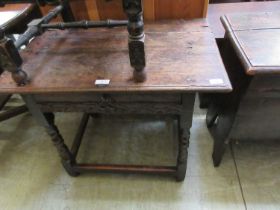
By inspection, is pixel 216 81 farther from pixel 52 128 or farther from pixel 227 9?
pixel 227 9

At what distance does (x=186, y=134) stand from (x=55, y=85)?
56 cm

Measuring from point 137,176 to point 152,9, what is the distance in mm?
895

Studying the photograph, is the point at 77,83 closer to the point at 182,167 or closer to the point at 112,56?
the point at 112,56

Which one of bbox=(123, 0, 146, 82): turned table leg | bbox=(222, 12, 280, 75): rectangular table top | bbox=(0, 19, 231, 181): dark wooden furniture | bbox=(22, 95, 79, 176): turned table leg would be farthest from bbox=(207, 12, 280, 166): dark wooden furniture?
bbox=(22, 95, 79, 176): turned table leg

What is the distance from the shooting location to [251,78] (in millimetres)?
840

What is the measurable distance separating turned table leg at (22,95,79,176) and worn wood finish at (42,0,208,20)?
522mm

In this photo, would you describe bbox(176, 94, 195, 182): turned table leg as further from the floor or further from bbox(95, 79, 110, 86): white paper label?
bbox(95, 79, 110, 86): white paper label

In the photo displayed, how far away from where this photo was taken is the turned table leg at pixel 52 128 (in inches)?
35.9

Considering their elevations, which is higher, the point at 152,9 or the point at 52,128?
the point at 152,9

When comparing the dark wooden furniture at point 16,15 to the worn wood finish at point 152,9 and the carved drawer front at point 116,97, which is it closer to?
the worn wood finish at point 152,9

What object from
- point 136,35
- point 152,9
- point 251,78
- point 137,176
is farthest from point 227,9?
point 137,176

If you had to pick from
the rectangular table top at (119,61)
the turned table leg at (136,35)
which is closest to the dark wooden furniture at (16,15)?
the rectangular table top at (119,61)

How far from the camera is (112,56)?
0.88 meters

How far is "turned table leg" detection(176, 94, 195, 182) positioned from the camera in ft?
2.71
